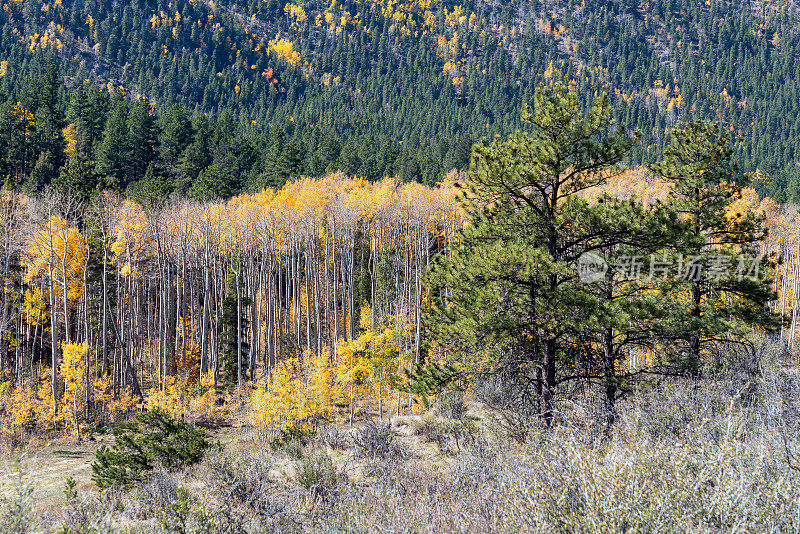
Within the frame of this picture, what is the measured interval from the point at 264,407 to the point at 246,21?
676 feet

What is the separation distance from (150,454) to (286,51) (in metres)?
182

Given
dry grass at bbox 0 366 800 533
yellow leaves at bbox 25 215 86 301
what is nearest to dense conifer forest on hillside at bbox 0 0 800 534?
dry grass at bbox 0 366 800 533

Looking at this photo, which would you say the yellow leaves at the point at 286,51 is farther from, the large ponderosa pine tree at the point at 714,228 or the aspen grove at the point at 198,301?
the large ponderosa pine tree at the point at 714,228

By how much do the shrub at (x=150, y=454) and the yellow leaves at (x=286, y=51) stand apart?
170 m

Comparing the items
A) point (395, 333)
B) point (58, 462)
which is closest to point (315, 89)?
point (395, 333)

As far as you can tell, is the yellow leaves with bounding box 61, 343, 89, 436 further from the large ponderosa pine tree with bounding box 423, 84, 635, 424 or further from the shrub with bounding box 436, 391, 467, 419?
the large ponderosa pine tree with bounding box 423, 84, 635, 424

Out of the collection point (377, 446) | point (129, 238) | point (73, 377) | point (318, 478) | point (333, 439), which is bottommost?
point (73, 377)

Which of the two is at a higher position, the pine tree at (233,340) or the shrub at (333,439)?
the shrub at (333,439)

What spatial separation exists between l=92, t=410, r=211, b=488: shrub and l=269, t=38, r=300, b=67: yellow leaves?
6703 inches

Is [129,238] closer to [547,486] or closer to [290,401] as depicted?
[290,401]

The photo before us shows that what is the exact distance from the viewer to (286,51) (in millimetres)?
173250

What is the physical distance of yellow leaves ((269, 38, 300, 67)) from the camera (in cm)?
16977

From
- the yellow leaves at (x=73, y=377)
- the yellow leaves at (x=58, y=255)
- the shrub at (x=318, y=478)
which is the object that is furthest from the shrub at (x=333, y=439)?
the yellow leaves at (x=73, y=377)

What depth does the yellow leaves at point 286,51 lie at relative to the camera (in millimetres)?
169775
